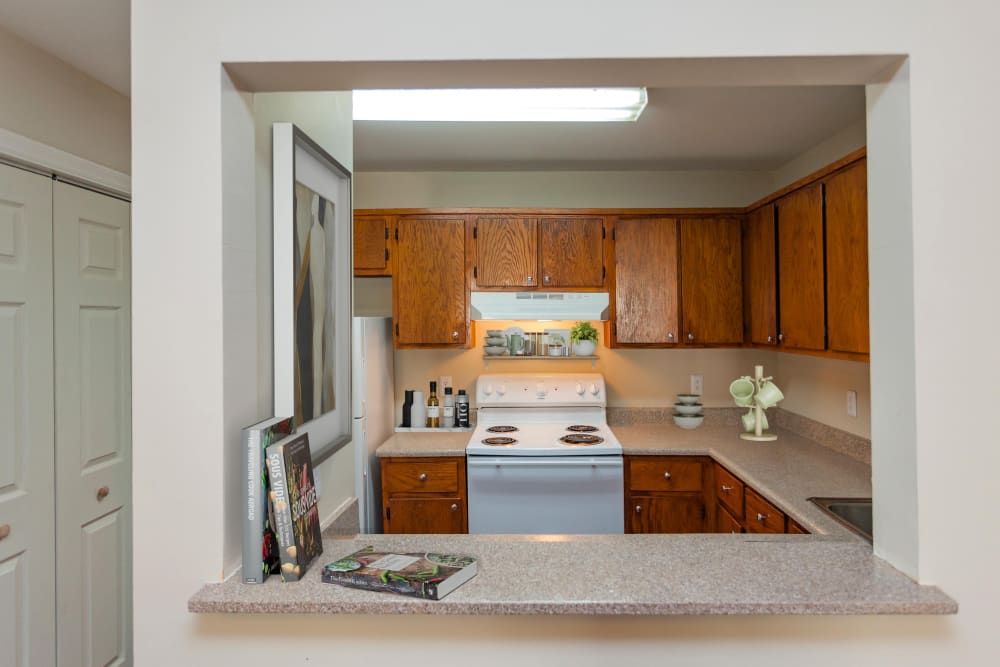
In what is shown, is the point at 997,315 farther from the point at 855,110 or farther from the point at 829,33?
the point at 855,110

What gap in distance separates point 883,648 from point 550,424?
2451 mm

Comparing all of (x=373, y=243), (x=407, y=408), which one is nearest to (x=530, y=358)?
(x=407, y=408)

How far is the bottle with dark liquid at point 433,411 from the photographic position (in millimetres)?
3619

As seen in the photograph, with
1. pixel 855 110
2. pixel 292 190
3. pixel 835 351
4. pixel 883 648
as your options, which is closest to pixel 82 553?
pixel 292 190

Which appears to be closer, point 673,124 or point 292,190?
point 292,190

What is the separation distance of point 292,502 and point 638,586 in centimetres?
68

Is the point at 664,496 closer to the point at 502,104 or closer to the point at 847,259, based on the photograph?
the point at 847,259

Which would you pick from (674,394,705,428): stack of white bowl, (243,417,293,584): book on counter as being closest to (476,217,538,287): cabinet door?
(674,394,705,428): stack of white bowl

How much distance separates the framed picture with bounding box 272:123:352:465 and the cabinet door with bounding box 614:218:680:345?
1940 mm

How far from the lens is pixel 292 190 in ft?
4.50

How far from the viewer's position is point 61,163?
1966 mm

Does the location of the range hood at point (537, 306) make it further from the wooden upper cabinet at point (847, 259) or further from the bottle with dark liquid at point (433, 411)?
the wooden upper cabinet at point (847, 259)

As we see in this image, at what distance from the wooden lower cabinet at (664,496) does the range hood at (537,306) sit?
2.81 feet

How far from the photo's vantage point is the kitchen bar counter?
1.06 m
